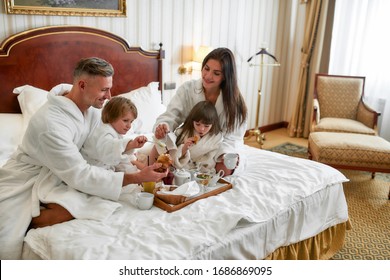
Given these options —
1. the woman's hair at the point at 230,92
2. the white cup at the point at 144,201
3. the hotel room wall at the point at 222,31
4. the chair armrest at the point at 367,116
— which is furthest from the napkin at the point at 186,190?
the chair armrest at the point at 367,116

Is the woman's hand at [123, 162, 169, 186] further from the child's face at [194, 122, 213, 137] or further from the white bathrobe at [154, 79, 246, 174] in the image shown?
the white bathrobe at [154, 79, 246, 174]

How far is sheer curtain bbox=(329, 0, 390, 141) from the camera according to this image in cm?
478

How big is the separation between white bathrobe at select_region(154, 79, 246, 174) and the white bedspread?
0.66 feet

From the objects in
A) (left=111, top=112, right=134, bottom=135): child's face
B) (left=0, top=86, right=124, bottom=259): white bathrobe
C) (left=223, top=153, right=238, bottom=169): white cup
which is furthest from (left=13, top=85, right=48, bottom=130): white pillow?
(left=223, top=153, right=238, bottom=169): white cup

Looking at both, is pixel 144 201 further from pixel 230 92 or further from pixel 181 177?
pixel 230 92

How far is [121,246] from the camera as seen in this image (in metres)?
1.56

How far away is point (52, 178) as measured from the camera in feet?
6.20

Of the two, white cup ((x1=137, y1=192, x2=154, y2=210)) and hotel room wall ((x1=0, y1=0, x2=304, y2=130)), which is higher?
hotel room wall ((x1=0, y1=0, x2=304, y2=130))

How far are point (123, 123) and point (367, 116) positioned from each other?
337cm

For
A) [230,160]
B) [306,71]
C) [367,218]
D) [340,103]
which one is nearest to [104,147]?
[230,160]
